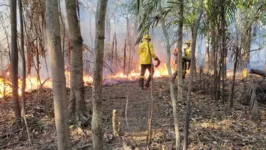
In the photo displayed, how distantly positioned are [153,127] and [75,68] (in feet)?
5.58

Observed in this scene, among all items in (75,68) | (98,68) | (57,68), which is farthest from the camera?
(75,68)

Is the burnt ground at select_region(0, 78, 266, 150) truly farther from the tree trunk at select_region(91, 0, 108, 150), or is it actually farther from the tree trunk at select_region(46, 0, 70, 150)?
the tree trunk at select_region(46, 0, 70, 150)

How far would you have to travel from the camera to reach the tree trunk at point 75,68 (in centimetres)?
477

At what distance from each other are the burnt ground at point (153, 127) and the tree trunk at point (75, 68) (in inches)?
14.2

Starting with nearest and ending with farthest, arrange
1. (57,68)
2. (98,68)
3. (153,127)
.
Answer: (57,68)
(98,68)
(153,127)

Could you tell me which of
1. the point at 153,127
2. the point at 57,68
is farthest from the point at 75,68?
the point at 57,68

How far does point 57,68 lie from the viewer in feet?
8.27

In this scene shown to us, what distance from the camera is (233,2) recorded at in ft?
18.9

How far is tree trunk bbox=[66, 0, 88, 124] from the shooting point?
15.6ft

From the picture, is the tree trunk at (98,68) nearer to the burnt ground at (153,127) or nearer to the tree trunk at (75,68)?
the burnt ground at (153,127)

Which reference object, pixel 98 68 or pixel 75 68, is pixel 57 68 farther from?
pixel 75 68

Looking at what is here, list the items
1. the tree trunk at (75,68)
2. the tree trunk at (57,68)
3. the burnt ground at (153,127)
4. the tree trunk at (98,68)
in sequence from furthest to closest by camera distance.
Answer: the tree trunk at (75,68) → the burnt ground at (153,127) → the tree trunk at (98,68) → the tree trunk at (57,68)

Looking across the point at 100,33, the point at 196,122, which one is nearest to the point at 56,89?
the point at 100,33

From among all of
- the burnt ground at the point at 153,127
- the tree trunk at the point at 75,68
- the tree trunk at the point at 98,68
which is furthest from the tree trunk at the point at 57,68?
the tree trunk at the point at 75,68
